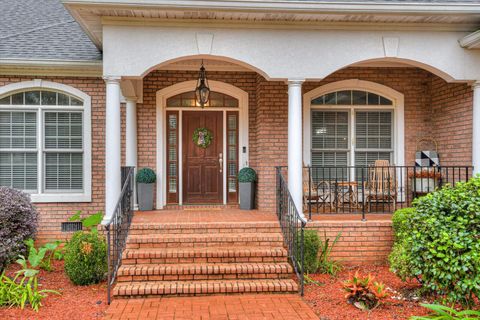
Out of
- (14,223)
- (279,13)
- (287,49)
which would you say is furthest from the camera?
(287,49)

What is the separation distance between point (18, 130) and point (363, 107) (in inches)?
269

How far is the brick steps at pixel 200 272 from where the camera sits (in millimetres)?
5445

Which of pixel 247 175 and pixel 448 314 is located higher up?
pixel 247 175

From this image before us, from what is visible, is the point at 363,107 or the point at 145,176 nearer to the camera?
the point at 145,176

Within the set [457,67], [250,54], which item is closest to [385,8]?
[457,67]

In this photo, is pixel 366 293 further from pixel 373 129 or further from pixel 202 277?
pixel 373 129

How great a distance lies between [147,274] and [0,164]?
446cm

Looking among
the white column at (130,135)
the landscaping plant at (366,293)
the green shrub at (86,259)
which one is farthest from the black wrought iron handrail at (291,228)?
the white column at (130,135)

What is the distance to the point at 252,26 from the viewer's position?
6.51 m

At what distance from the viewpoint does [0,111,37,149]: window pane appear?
26.2 feet

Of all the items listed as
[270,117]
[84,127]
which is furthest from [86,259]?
[270,117]

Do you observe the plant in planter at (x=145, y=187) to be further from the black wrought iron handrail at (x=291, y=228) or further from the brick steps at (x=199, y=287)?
the brick steps at (x=199, y=287)

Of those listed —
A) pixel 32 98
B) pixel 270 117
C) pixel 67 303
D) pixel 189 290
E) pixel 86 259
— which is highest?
pixel 32 98

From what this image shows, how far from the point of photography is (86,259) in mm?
5637
